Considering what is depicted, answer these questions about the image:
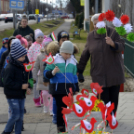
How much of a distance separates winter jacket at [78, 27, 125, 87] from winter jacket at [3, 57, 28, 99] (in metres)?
1.09

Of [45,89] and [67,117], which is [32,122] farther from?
[67,117]

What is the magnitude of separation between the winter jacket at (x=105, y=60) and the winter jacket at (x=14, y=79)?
109 centimetres

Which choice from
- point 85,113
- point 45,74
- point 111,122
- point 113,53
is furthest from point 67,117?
point 113,53

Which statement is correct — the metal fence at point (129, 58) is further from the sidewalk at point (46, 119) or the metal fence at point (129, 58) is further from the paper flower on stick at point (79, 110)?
the paper flower on stick at point (79, 110)

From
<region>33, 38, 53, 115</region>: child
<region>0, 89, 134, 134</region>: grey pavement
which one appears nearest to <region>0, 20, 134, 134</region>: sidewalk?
<region>0, 89, 134, 134</region>: grey pavement

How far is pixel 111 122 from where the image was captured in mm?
3383

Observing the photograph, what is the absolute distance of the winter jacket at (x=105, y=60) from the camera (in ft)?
15.7

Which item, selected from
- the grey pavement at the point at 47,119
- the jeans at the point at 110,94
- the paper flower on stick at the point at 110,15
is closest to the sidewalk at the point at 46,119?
the grey pavement at the point at 47,119

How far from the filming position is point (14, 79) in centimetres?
451

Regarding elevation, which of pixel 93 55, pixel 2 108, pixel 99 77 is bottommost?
pixel 2 108

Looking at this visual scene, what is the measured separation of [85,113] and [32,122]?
2329 millimetres

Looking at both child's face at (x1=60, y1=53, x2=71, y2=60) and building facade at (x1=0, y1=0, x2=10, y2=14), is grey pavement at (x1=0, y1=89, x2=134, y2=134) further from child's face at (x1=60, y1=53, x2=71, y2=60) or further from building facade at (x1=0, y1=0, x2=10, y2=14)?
building facade at (x1=0, y1=0, x2=10, y2=14)

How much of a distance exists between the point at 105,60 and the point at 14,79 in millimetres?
1363

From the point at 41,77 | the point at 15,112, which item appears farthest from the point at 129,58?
the point at 15,112
